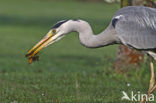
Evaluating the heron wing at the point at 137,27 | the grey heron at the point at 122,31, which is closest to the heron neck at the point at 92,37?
the grey heron at the point at 122,31

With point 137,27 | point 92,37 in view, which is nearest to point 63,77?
point 92,37

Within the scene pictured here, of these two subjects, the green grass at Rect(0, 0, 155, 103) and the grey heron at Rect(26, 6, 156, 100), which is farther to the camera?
the green grass at Rect(0, 0, 155, 103)

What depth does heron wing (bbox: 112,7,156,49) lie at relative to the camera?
8.27 meters

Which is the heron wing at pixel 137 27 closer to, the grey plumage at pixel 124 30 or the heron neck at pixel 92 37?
the grey plumage at pixel 124 30

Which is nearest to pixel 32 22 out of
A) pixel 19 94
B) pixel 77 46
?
pixel 77 46

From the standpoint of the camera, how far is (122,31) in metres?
8.25

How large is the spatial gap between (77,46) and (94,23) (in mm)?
11301

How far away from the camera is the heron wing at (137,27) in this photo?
8.27m

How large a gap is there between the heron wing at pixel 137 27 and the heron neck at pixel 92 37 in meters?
0.16

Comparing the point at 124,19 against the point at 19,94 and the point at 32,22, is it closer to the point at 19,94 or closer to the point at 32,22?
the point at 19,94

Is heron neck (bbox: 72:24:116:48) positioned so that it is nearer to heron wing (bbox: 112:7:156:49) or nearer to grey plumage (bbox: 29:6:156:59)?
grey plumage (bbox: 29:6:156:59)

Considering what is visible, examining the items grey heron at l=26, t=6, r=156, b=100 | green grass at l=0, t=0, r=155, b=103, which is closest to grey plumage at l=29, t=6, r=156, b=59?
grey heron at l=26, t=6, r=156, b=100

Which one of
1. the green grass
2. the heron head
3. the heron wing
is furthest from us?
the green grass

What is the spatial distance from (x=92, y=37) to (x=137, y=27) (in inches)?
33.3
